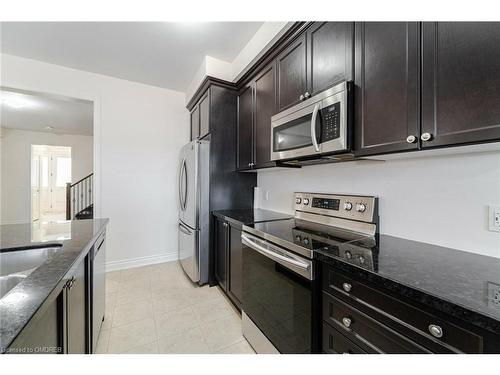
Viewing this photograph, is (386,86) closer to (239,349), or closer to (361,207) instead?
(361,207)

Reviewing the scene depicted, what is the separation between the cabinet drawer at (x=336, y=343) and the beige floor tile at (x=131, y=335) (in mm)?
1353

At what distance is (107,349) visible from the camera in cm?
159

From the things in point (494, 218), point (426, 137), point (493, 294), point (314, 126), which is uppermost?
point (314, 126)

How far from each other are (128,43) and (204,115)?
103 centimetres

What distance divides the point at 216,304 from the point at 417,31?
2.45 m

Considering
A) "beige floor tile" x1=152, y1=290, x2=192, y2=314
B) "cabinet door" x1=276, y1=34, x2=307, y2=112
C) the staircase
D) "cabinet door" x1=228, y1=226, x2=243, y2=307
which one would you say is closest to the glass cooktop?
"cabinet door" x1=228, y1=226, x2=243, y2=307

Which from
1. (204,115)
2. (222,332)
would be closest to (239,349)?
(222,332)

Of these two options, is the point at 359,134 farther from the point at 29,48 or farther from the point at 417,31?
the point at 29,48

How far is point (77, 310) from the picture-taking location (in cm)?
111

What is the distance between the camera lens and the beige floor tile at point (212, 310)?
1.97m

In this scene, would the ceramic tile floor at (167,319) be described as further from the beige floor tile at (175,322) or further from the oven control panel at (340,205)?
the oven control panel at (340,205)

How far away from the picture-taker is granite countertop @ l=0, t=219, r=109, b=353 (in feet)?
1.78

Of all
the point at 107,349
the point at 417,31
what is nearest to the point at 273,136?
the point at 417,31

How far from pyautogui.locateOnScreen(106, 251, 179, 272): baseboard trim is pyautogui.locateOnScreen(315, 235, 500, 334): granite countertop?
292 cm
